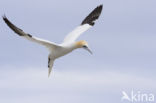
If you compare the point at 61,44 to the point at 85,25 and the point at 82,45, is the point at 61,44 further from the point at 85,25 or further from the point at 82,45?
the point at 85,25

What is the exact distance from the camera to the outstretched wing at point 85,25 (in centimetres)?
3459

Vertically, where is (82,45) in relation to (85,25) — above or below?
below

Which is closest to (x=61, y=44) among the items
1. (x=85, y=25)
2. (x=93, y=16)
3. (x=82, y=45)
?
(x=82, y=45)

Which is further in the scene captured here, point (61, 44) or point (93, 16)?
point (93, 16)

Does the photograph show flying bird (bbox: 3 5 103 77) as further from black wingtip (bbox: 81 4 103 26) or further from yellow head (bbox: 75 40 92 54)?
black wingtip (bbox: 81 4 103 26)

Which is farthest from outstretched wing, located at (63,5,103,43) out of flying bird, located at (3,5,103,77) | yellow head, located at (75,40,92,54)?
yellow head, located at (75,40,92,54)

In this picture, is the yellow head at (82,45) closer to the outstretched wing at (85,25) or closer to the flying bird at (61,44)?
the flying bird at (61,44)

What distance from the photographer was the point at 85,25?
36875 mm

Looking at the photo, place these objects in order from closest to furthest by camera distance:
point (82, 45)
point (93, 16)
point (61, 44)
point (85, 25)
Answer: point (82, 45) → point (61, 44) → point (85, 25) → point (93, 16)

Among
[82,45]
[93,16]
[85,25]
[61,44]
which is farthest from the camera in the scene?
[93,16]

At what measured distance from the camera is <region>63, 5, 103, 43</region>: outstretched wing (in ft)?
113

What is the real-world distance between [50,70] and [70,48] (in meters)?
3.29

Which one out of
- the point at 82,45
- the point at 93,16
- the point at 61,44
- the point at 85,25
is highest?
the point at 93,16

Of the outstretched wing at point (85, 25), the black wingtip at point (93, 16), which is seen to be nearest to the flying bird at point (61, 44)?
the outstretched wing at point (85, 25)
